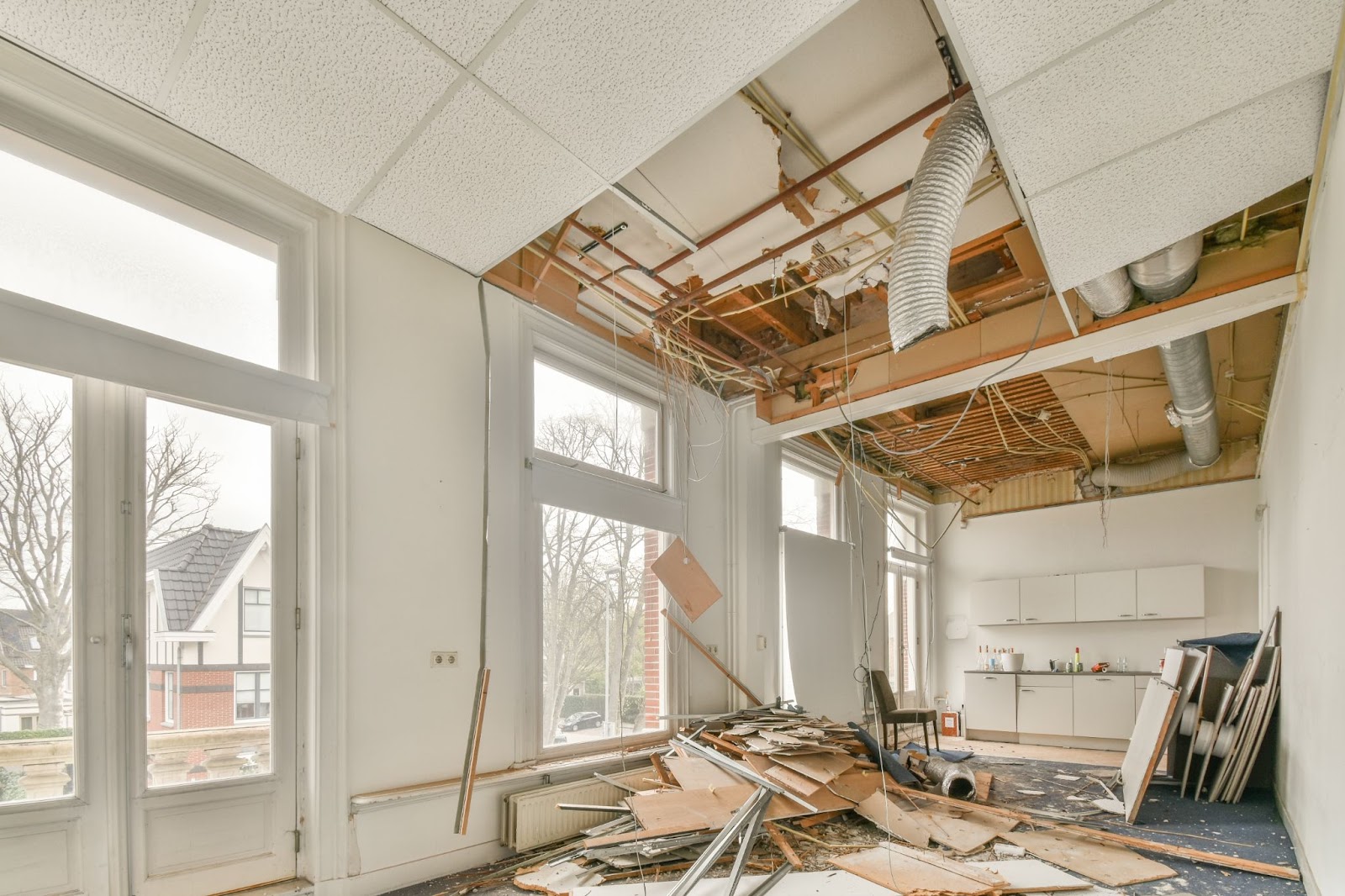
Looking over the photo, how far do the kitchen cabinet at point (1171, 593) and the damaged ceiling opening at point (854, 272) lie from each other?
151cm

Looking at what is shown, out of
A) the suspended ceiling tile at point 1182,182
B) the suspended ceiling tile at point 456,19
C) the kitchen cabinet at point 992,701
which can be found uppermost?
the suspended ceiling tile at point 456,19

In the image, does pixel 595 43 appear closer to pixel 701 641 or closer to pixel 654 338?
pixel 654 338

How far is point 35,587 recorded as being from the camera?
2.42 metres

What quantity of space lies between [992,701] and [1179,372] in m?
5.05

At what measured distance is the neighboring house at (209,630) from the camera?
269 centimetres

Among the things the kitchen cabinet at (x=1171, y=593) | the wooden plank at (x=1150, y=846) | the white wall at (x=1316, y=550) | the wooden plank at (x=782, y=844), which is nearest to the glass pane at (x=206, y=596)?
the wooden plank at (x=782, y=844)

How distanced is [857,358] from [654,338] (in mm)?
1547

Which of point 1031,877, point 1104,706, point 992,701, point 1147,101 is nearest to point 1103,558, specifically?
point 1104,706

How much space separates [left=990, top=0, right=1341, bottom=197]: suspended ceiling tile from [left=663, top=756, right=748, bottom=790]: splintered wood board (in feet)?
10.7

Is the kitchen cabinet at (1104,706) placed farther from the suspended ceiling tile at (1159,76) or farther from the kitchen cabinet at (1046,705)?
the suspended ceiling tile at (1159,76)

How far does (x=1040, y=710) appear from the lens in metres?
7.88

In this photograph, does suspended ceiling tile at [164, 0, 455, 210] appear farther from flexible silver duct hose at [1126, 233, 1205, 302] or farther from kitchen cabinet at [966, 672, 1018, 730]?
kitchen cabinet at [966, 672, 1018, 730]

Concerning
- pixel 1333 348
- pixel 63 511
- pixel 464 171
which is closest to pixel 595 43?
pixel 464 171

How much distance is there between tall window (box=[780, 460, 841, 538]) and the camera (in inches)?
269
